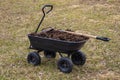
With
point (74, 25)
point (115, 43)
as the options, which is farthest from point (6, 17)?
point (115, 43)

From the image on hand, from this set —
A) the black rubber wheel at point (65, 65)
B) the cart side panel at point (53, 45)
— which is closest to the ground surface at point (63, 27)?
the black rubber wheel at point (65, 65)

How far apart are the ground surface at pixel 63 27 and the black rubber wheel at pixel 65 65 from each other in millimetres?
122

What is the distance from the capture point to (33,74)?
7.23m

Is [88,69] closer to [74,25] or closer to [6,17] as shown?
[74,25]

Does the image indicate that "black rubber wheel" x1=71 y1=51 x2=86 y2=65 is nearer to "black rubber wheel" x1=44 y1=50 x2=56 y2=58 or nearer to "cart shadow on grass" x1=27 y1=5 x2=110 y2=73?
"cart shadow on grass" x1=27 y1=5 x2=110 y2=73

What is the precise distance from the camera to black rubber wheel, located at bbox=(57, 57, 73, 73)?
6.92 m

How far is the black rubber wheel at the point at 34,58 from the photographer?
7.45 m

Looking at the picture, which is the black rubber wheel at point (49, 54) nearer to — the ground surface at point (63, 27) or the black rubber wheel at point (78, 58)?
the ground surface at point (63, 27)

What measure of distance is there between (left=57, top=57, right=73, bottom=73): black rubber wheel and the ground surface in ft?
0.40

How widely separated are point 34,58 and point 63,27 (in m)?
3.79

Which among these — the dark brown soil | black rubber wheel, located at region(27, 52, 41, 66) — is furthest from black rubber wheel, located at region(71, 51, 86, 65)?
black rubber wheel, located at region(27, 52, 41, 66)

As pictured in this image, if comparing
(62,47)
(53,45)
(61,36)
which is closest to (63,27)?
(61,36)

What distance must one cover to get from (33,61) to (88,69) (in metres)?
1.44

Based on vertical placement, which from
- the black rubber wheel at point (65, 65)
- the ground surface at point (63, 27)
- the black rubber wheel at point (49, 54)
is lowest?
the ground surface at point (63, 27)
